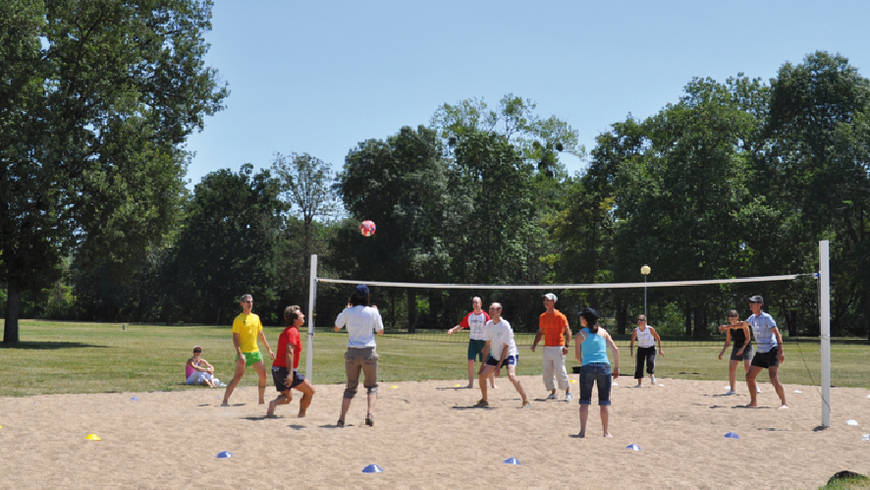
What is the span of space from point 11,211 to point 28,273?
250cm

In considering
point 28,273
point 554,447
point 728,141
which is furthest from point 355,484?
point 728,141

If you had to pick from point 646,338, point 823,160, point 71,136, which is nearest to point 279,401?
point 646,338

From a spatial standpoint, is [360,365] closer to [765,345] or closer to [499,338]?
[499,338]

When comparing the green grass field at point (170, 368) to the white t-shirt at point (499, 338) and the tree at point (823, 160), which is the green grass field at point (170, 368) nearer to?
the white t-shirt at point (499, 338)

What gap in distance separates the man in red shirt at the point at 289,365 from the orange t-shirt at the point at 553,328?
454 cm

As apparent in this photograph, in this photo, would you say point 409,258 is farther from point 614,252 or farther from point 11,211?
point 11,211

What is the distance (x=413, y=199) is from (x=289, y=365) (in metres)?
47.4

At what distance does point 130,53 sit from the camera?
95.7 feet

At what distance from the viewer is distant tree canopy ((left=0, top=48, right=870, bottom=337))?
45000mm

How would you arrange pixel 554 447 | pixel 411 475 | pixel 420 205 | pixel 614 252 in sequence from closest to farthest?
pixel 411 475 → pixel 554 447 → pixel 614 252 → pixel 420 205

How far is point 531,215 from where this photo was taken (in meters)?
62.2

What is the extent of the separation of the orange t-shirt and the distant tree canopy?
65.7 feet

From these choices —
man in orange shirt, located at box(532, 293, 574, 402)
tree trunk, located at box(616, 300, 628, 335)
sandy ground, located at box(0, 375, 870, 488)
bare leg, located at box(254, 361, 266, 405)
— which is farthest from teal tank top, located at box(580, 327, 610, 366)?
tree trunk, located at box(616, 300, 628, 335)

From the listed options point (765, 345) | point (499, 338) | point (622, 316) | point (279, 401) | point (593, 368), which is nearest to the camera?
point (593, 368)
